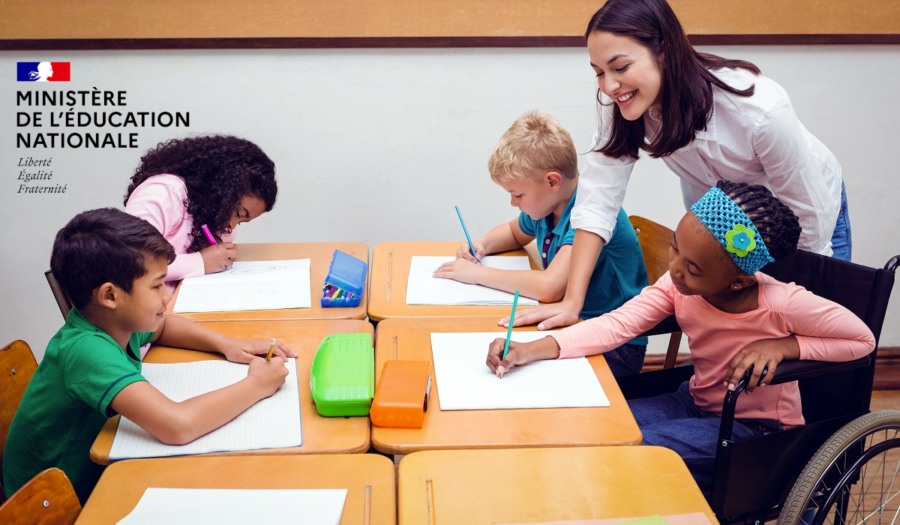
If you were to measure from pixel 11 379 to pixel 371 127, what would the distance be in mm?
1635

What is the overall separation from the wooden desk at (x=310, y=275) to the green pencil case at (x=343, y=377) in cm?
27

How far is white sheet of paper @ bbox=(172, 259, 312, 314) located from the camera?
173cm

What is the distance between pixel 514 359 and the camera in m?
1.39

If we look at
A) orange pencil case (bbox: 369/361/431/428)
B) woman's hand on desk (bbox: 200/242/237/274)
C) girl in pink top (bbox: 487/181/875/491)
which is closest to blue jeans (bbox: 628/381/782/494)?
girl in pink top (bbox: 487/181/875/491)

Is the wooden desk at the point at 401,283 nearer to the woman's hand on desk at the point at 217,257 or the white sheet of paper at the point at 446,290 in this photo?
the white sheet of paper at the point at 446,290

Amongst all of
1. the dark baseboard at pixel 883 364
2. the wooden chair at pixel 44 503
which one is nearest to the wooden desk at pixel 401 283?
the wooden chair at pixel 44 503

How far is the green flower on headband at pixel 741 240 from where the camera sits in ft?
4.24

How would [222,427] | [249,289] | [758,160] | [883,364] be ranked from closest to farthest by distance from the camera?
[222,427] → [758,160] → [249,289] → [883,364]

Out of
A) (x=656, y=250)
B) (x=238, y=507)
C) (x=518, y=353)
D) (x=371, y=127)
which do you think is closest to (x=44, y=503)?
(x=238, y=507)

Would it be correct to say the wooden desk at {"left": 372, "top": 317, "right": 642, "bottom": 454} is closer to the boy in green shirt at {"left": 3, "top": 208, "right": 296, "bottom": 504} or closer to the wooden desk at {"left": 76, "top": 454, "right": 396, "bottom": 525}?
the wooden desk at {"left": 76, "top": 454, "right": 396, "bottom": 525}

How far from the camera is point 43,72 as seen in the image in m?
2.68

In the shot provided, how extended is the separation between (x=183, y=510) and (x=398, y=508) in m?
0.28

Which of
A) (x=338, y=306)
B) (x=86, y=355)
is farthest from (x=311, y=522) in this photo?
(x=338, y=306)

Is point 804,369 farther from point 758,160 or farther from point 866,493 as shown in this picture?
point 866,493
